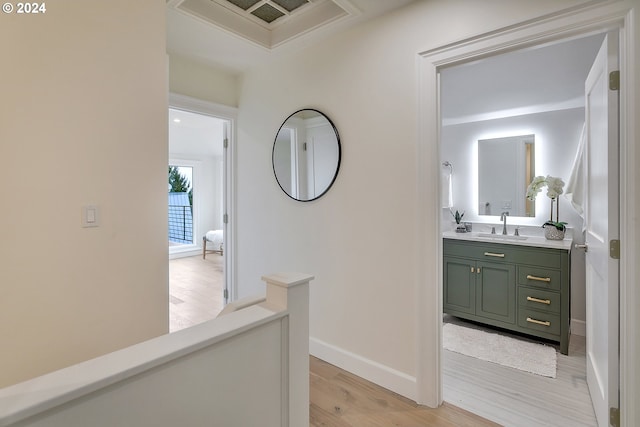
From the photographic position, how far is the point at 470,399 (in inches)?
79.3

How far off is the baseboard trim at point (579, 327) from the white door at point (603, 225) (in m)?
1.14

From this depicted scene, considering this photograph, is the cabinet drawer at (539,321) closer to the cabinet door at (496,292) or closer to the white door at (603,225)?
the cabinet door at (496,292)

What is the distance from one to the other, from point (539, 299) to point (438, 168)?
173cm

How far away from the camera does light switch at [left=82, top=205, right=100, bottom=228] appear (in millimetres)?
1614

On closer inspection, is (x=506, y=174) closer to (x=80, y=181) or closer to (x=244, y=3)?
(x=244, y=3)

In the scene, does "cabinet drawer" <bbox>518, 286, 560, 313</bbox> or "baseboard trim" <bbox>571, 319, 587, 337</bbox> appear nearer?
"cabinet drawer" <bbox>518, 286, 560, 313</bbox>

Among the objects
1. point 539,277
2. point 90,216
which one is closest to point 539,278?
point 539,277

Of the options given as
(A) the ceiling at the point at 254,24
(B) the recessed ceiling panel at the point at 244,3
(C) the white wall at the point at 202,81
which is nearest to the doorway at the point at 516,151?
(A) the ceiling at the point at 254,24

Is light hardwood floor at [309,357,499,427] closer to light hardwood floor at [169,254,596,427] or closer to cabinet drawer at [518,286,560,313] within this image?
light hardwood floor at [169,254,596,427]

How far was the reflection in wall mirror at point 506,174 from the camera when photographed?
10.9 feet

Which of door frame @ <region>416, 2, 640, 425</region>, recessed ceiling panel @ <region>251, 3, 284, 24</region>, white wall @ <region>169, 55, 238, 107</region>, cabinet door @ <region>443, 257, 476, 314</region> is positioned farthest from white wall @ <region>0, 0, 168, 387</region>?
cabinet door @ <region>443, 257, 476, 314</region>

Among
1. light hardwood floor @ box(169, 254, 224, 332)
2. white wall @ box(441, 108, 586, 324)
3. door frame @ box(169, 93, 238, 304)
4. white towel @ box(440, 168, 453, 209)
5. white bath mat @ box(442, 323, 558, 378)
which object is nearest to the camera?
white bath mat @ box(442, 323, 558, 378)

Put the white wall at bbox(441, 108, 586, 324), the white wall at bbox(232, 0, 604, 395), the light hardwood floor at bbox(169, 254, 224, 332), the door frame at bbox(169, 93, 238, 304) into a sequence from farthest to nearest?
the light hardwood floor at bbox(169, 254, 224, 332)
the door frame at bbox(169, 93, 238, 304)
the white wall at bbox(441, 108, 586, 324)
the white wall at bbox(232, 0, 604, 395)

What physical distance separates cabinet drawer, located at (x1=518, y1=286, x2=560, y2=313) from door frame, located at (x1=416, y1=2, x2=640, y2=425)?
4.43 ft
